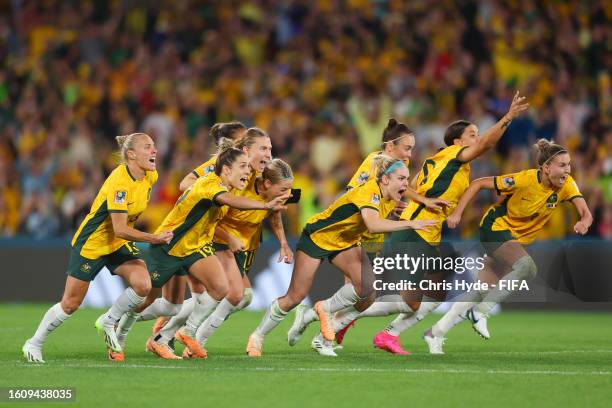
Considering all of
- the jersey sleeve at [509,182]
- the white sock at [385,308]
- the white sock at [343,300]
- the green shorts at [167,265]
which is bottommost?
the white sock at [385,308]

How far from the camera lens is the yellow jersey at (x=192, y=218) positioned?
10867 mm

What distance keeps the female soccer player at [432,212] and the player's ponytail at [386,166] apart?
801 mm

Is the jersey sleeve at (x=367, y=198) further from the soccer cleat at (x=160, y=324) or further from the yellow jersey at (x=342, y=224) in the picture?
the soccer cleat at (x=160, y=324)

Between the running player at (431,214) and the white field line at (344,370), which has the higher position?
the running player at (431,214)

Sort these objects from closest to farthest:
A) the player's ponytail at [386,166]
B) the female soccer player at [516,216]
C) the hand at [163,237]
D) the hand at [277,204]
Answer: the hand at [163,237] → the hand at [277,204] → the player's ponytail at [386,166] → the female soccer player at [516,216]

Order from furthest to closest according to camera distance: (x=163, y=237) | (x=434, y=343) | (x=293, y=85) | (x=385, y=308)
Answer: (x=293, y=85) < (x=385, y=308) < (x=434, y=343) < (x=163, y=237)

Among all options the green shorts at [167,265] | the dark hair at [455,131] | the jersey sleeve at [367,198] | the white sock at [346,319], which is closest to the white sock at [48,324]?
the green shorts at [167,265]

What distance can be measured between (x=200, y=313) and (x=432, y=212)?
7.94ft

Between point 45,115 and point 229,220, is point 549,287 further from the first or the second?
point 45,115

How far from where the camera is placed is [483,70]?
62.6 ft

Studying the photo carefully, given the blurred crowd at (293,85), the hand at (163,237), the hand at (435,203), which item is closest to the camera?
the hand at (163,237)

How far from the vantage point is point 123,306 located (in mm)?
10734

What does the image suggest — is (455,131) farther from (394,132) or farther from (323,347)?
(323,347)

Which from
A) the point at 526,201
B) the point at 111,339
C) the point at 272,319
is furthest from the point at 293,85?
the point at 111,339
